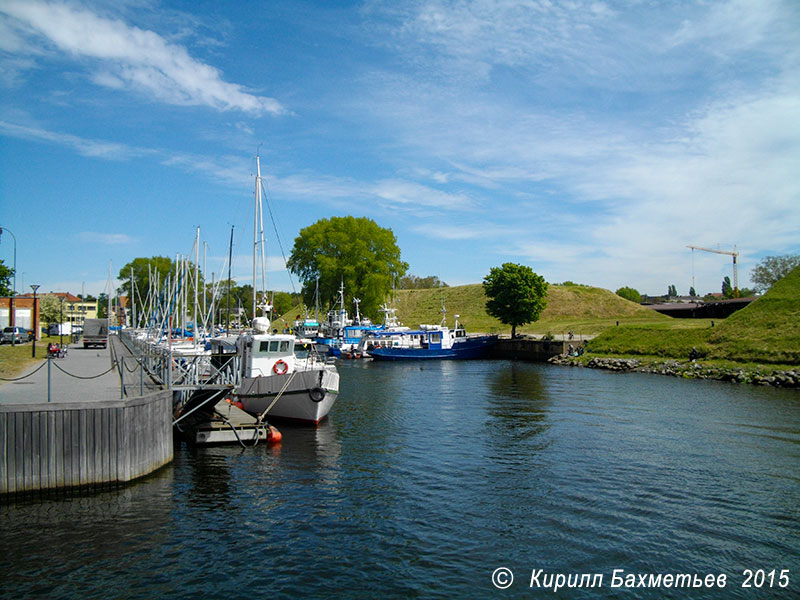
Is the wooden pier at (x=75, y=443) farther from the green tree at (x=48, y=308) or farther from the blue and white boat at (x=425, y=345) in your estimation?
the green tree at (x=48, y=308)

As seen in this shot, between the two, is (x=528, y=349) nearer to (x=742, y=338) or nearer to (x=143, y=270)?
(x=742, y=338)

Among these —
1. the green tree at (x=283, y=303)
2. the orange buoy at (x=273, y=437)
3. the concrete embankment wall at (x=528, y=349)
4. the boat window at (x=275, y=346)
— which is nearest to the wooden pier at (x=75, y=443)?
the orange buoy at (x=273, y=437)

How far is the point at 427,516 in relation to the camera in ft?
51.2

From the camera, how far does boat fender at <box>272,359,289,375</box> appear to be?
29.1m

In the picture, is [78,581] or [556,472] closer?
[78,581]

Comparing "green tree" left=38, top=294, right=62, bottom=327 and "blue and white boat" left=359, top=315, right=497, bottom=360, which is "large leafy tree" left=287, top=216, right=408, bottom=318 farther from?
"green tree" left=38, top=294, right=62, bottom=327

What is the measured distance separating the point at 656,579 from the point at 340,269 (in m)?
84.3

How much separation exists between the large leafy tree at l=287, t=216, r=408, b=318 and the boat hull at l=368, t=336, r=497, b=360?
64.8ft

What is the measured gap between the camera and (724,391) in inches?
1585

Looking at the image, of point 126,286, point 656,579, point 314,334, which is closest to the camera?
point 656,579

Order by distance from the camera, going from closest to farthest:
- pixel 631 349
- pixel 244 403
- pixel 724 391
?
pixel 244 403
pixel 724 391
pixel 631 349

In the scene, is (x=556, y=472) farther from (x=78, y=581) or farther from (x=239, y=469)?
(x=78, y=581)

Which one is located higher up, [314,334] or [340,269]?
[340,269]

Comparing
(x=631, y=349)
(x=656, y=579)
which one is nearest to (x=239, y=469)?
(x=656, y=579)
